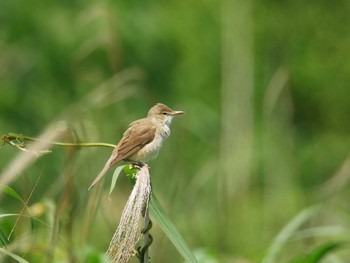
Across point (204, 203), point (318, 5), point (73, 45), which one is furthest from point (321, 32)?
point (204, 203)

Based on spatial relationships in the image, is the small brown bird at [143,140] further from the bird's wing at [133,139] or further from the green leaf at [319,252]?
the green leaf at [319,252]

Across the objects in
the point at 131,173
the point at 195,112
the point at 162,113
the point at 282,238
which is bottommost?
the point at 131,173

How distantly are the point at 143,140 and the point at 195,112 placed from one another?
16.7ft

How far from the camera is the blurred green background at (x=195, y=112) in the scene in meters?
4.76

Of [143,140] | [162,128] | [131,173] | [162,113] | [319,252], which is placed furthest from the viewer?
[162,113]

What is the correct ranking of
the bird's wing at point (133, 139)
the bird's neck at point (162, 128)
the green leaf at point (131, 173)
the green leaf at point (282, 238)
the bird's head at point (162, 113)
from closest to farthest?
the green leaf at point (131, 173)
the bird's wing at point (133, 139)
the green leaf at point (282, 238)
the bird's neck at point (162, 128)
the bird's head at point (162, 113)

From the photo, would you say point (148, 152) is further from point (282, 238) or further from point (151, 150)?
point (282, 238)

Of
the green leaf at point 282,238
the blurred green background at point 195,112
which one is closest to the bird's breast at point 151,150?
the blurred green background at point 195,112

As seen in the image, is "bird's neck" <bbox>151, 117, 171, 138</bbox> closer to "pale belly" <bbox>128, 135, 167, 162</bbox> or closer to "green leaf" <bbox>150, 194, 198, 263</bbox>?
"pale belly" <bbox>128, 135, 167, 162</bbox>

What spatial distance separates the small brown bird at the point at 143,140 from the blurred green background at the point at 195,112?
0.15 metres

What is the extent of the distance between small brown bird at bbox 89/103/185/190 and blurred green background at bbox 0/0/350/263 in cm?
15

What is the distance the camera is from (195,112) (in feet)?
32.0

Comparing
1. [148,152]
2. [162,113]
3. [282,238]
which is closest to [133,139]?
[148,152]

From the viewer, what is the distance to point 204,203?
11305 mm
